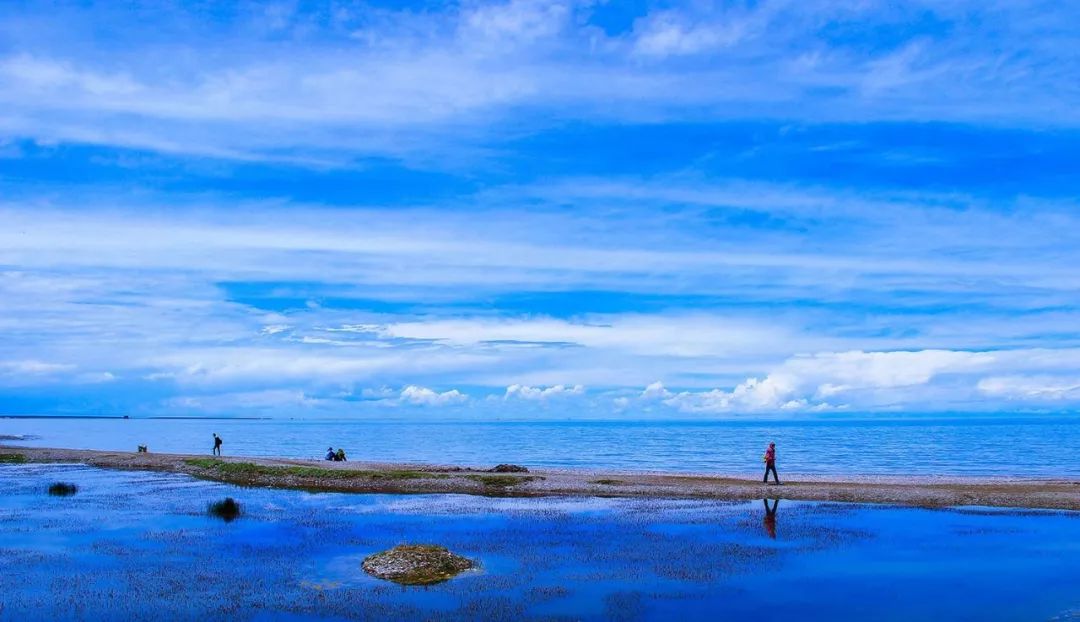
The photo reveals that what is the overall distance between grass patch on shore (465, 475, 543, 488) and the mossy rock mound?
2422 centimetres

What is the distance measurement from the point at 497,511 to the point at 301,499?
38.3 feet

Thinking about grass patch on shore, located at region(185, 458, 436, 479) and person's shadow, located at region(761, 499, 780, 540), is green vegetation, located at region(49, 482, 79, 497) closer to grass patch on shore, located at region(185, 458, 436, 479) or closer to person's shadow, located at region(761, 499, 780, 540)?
grass patch on shore, located at region(185, 458, 436, 479)

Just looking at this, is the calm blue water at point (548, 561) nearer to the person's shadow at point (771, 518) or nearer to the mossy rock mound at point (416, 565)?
the person's shadow at point (771, 518)

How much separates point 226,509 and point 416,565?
18.2 meters

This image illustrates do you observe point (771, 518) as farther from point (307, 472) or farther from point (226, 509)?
point (307, 472)

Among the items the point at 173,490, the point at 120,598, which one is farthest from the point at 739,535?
the point at 173,490

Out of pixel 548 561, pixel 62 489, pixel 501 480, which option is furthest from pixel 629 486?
pixel 62 489

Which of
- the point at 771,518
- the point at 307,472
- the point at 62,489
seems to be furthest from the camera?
the point at 307,472

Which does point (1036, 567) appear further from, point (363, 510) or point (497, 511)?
point (363, 510)

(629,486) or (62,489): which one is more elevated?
(62,489)

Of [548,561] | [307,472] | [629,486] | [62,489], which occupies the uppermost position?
[307,472]

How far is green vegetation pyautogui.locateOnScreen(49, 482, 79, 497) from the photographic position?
147 feet

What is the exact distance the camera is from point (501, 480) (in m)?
51.4

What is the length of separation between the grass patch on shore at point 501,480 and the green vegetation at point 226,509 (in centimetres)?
1501
